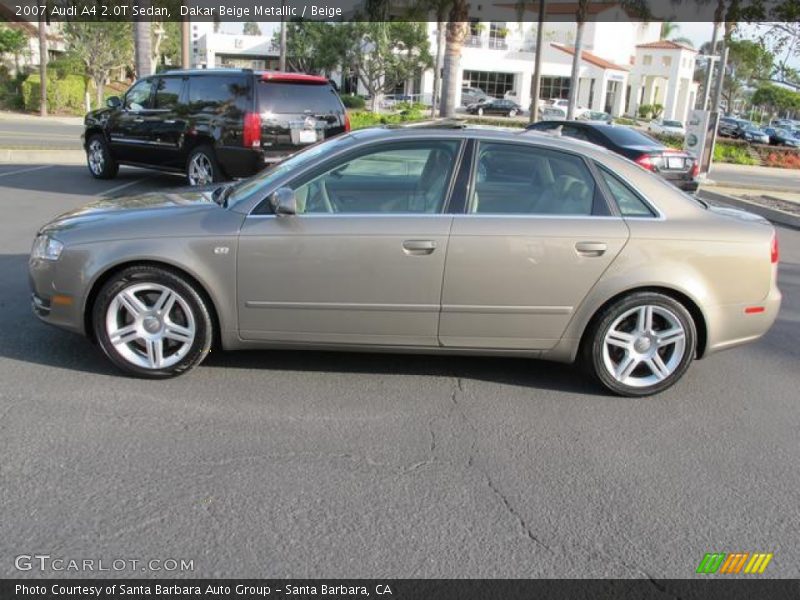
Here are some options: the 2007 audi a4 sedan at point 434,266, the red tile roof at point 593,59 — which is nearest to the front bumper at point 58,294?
the 2007 audi a4 sedan at point 434,266

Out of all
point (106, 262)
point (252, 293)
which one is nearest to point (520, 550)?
point (252, 293)

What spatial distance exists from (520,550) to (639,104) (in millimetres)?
75399

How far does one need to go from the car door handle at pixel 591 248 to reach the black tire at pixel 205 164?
24.0 feet

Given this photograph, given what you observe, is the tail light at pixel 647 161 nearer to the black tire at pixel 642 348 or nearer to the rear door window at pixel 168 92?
the rear door window at pixel 168 92

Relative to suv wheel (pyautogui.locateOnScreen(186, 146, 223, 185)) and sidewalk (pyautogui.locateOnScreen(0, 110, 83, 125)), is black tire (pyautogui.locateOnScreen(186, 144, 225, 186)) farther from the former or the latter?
sidewalk (pyautogui.locateOnScreen(0, 110, 83, 125))

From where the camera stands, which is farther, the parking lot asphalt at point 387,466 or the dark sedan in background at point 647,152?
the dark sedan in background at point 647,152

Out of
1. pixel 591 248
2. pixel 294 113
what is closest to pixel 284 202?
pixel 591 248

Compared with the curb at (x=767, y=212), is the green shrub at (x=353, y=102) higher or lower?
higher

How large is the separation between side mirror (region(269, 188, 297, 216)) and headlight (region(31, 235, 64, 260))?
134 centimetres

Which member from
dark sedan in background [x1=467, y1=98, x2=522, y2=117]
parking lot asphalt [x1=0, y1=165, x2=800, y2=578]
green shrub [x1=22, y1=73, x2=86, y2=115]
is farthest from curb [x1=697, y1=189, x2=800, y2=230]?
dark sedan in background [x1=467, y1=98, x2=522, y2=117]

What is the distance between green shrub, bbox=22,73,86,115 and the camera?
3400 centimetres

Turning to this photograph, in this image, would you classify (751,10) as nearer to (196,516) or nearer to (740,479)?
(740,479)

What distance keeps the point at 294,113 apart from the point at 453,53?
43.8ft

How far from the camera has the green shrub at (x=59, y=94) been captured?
112 ft
